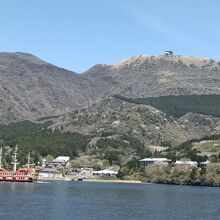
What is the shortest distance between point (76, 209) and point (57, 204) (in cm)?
1420

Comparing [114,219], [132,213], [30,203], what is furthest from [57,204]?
[114,219]

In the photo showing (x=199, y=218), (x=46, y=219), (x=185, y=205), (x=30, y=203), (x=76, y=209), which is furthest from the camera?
(x=185, y=205)

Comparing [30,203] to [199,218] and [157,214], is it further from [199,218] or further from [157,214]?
[199,218]

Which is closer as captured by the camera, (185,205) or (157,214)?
(157,214)

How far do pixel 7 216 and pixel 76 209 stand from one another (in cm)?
2688

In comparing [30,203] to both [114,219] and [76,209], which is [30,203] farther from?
[114,219]

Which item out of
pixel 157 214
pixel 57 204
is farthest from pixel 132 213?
pixel 57 204

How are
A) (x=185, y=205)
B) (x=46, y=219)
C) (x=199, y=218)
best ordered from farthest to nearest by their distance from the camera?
1. (x=185, y=205)
2. (x=199, y=218)
3. (x=46, y=219)

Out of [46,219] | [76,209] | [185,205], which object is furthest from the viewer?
[185,205]

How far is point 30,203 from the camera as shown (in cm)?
14750

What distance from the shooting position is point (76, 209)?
138m

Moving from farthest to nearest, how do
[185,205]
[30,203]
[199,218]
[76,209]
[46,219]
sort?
[185,205] < [30,203] < [76,209] < [199,218] < [46,219]

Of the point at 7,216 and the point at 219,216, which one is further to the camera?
the point at 219,216

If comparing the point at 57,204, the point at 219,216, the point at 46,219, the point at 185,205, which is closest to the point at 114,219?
the point at 46,219
